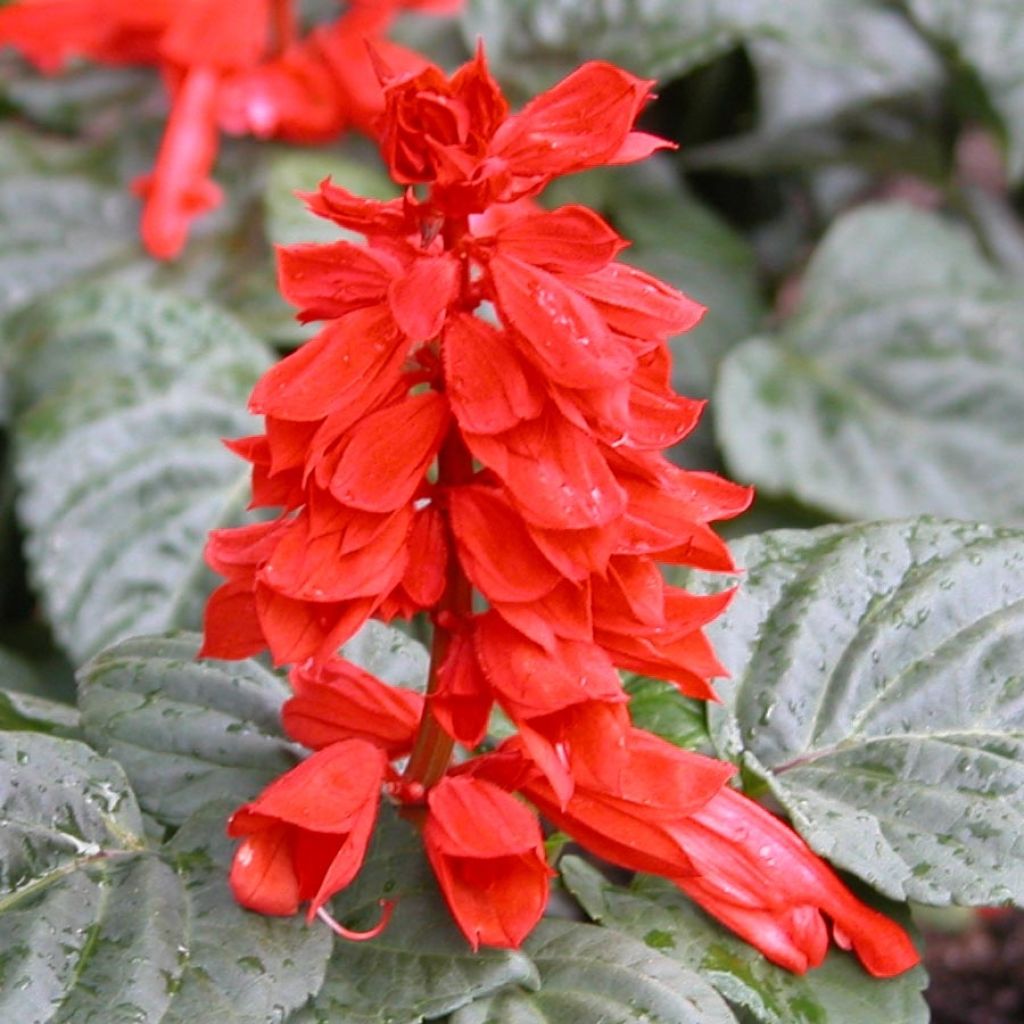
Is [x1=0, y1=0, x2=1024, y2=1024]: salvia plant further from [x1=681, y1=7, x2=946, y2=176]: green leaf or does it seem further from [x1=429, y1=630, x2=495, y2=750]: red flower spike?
[x1=681, y1=7, x2=946, y2=176]: green leaf

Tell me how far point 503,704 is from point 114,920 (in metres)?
0.19

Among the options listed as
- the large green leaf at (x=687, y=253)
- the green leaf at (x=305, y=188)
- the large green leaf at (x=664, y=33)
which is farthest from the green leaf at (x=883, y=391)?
the green leaf at (x=305, y=188)

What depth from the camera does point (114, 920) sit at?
2.00ft

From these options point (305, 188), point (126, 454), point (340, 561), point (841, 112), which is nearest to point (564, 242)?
point (340, 561)

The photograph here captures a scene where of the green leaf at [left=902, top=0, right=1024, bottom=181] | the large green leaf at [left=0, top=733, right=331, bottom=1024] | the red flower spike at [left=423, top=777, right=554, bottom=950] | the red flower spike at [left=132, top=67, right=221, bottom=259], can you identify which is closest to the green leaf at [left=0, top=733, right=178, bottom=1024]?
the large green leaf at [left=0, top=733, right=331, bottom=1024]

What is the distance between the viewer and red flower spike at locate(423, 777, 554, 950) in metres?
0.60

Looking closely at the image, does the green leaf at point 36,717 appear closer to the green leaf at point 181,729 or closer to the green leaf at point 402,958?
the green leaf at point 181,729

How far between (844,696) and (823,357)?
770 millimetres

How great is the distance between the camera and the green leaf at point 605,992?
58 centimetres

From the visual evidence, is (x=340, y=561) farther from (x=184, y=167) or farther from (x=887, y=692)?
(x=184, y=167)

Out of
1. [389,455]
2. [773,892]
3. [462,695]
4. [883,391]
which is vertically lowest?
[883,391]

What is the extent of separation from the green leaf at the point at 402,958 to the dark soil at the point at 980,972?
0.87 meters

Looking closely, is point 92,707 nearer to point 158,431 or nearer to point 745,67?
point 158,431

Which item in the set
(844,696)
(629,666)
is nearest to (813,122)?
(844,696)
